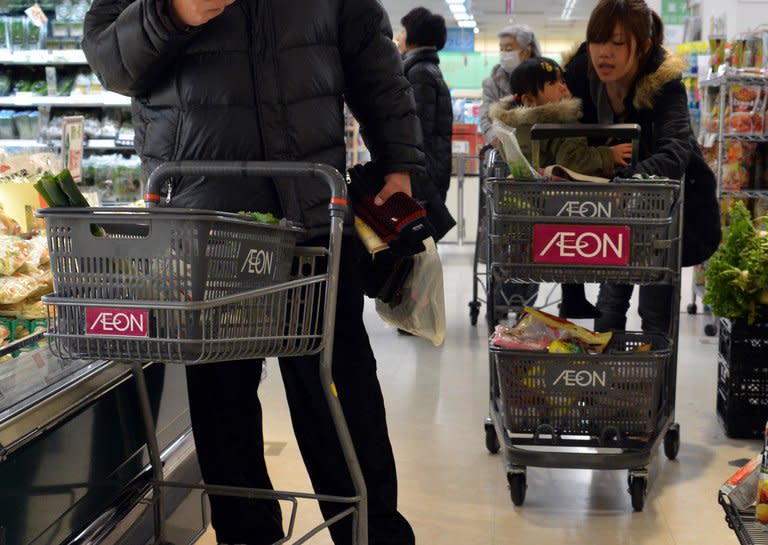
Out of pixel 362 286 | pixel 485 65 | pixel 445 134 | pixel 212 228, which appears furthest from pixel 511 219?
pixel 485 65

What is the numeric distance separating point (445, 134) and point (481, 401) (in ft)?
7.48

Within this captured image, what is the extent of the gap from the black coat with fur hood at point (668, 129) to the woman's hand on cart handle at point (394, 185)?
1.09m

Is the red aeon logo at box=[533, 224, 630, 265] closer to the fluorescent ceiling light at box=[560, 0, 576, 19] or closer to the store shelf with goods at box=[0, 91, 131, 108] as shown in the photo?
the store shelf with goods at box=[0, 91, 131, 108]

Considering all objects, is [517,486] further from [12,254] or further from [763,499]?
[12,254]

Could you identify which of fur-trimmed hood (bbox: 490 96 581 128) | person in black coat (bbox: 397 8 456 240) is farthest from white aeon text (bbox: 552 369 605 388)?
person in black coat (bbox: 397 8 456 240)

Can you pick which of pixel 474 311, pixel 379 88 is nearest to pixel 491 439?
pixel 379 88

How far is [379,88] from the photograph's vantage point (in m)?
2.33

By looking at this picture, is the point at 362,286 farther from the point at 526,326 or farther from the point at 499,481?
the point at 499,481

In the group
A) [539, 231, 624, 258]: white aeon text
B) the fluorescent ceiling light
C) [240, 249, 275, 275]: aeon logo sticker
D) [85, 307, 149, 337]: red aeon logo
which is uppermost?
the fluorescent ceiling light

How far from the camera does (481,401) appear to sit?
439 cm

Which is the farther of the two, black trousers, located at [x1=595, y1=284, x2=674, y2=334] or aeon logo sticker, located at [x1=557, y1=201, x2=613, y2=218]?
black trousers, located at [x1=595, y1=284, x2=674, y2=334]

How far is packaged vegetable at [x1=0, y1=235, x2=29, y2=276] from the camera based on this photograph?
2639mm

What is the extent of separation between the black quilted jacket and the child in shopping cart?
115cm

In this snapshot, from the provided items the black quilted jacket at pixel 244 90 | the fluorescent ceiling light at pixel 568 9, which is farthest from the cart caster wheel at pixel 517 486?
the fluorescent ceiling light at pixel 568 9
